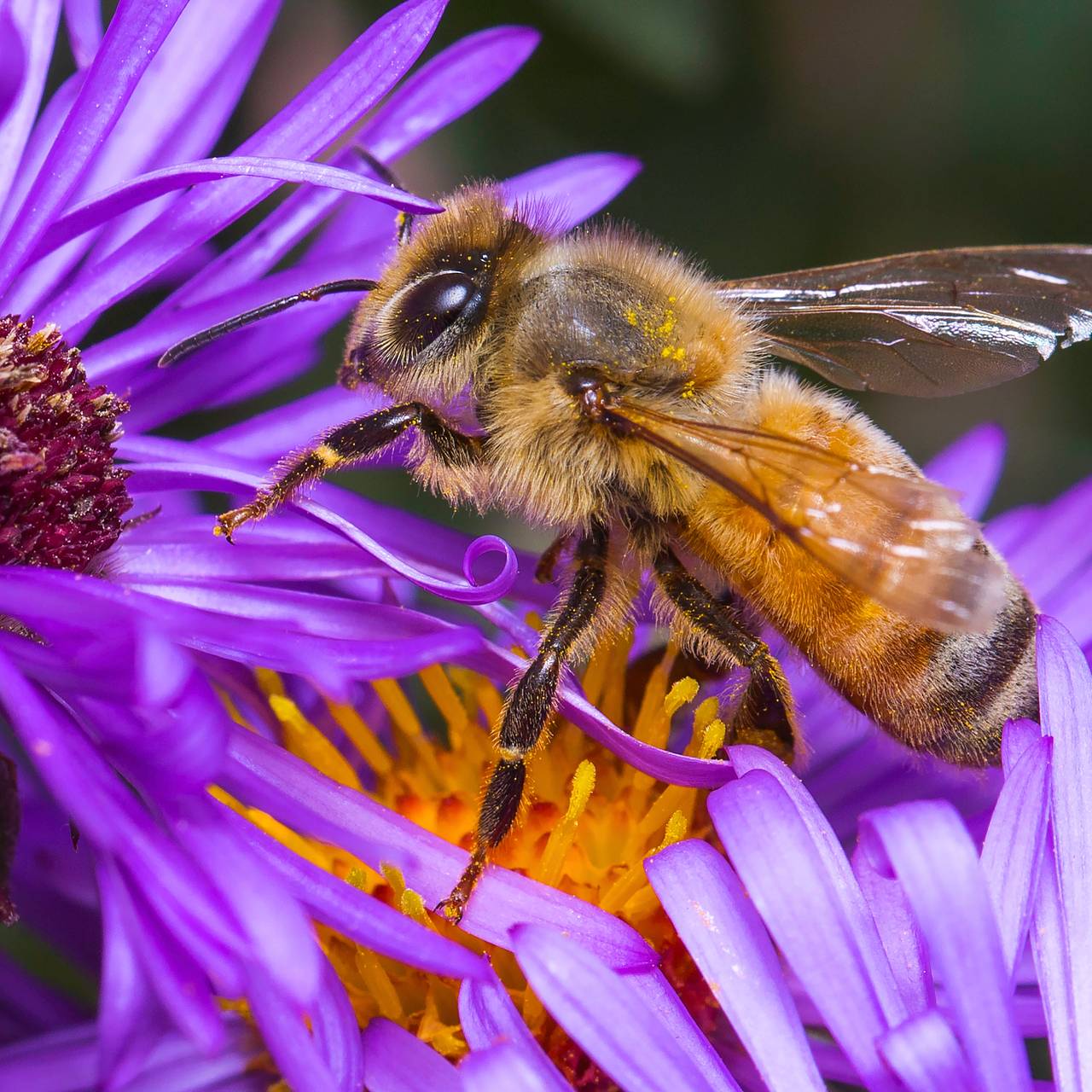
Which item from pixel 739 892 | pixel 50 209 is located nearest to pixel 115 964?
pixel 739 892

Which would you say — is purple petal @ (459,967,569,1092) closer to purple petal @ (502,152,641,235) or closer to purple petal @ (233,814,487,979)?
purple petal @ (233,814,487,979)

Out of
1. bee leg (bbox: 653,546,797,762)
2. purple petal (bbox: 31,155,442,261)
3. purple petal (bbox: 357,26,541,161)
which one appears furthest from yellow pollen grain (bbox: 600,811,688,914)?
purple petal (bbox: 357,26,541,161)

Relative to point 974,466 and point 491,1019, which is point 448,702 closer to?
point 491,1019

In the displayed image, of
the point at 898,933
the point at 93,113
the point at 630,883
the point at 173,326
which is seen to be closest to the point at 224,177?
the point at 93,113

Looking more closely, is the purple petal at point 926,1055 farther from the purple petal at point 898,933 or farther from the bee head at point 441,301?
the bee head at point 441,301

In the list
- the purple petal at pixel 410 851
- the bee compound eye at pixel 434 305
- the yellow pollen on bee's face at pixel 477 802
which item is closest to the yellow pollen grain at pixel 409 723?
the yellow pollen on bee's face at pixel 477 802
